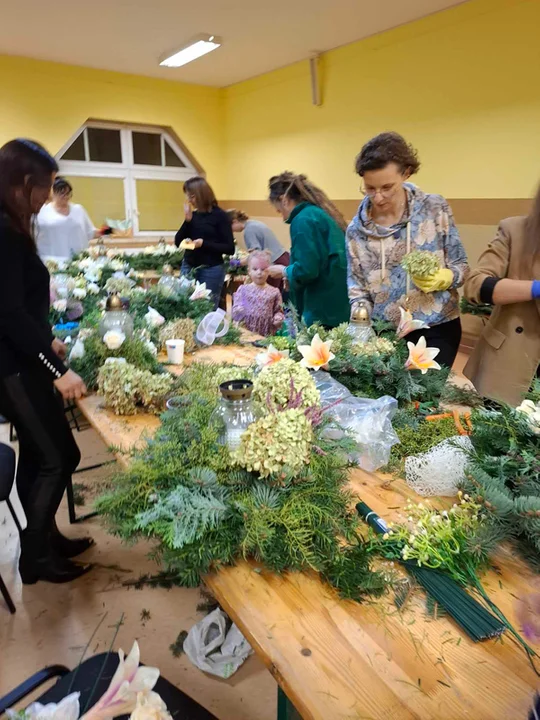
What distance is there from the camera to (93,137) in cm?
763

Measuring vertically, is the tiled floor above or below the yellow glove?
below

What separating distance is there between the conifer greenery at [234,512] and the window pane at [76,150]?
7523 mm

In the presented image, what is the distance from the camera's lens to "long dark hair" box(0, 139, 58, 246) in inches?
60.8

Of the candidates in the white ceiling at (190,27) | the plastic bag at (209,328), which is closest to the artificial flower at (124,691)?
the plastic bag at (209,328)

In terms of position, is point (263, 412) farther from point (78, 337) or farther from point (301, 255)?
point (301, 255)

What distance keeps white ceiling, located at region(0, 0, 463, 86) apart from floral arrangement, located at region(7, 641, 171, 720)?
5427 mm

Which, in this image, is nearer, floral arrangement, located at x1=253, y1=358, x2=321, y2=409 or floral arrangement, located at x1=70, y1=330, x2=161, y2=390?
floral arrangement, located at x1=253, y1=358, x2=321, y2=409

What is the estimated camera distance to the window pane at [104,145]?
763cm

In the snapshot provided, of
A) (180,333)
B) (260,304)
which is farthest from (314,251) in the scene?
(180,333)

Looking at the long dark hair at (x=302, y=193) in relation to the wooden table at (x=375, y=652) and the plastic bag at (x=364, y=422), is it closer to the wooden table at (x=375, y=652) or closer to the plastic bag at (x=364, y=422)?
the plastic bag at (x=364, y=422)

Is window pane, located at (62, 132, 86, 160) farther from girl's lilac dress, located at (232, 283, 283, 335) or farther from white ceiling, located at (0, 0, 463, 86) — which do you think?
girl's lilac dress, located at (232, 283, 283, 335)

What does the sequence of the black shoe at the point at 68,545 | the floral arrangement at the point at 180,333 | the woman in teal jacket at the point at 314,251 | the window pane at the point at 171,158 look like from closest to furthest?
the black shoe at the point at 68,545 < the floral arrangement at the point at 180,333 < the woman in teal jacket at the point at 314,251 < the window pane at the point at 171,158

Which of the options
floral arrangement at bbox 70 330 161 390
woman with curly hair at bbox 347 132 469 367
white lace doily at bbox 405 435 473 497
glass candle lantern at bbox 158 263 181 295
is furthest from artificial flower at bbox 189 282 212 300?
white lace doily at bbox 405 435 473 497

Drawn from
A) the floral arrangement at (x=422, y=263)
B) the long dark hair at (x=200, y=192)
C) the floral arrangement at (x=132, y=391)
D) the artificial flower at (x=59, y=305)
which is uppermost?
the long dark hair at (x=200, y=192)
